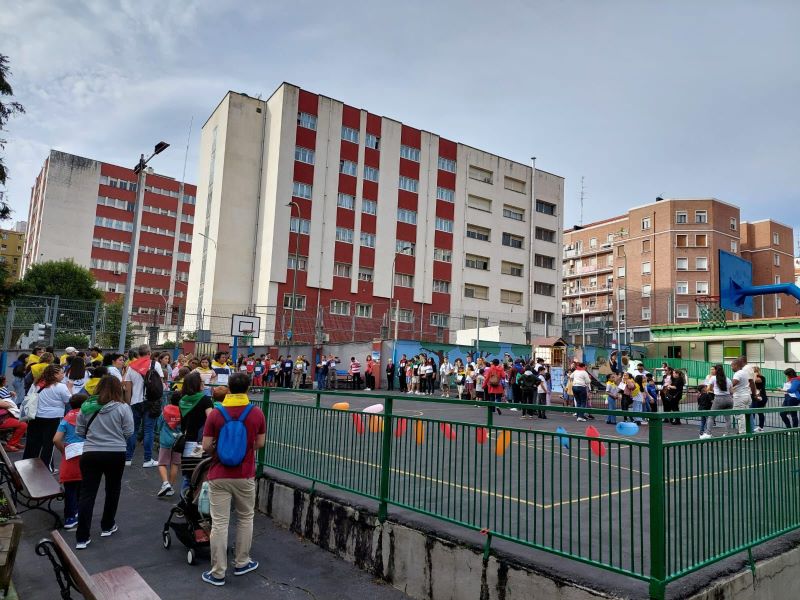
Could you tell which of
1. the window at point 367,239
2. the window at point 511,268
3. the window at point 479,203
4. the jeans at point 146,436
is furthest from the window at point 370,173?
the jeans at point 146,436

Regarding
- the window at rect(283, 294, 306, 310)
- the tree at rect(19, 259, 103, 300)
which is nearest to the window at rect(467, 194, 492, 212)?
the window at rect(283, 294, 306, 310)

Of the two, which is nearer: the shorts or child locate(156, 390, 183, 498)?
child locate(156, 390, 183, 498)

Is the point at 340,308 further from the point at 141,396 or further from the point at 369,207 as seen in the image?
the point at 141,396

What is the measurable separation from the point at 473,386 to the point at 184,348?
18.1 meters

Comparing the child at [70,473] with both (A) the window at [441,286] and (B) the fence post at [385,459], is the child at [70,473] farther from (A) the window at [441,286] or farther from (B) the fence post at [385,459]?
(A) the window at [441,286]

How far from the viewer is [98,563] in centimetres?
570

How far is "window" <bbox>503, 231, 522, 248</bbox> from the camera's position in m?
55.0

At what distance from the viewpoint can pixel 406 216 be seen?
49.2m

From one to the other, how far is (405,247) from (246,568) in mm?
43588

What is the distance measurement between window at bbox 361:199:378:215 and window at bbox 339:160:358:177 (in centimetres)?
246

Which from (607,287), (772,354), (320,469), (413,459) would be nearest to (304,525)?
(320,469)

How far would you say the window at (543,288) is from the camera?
185ft

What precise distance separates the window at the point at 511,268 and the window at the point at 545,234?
422cm

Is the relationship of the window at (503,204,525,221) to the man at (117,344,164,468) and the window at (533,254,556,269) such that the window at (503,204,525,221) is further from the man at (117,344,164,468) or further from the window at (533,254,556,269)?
the man at (117,344,164,468)
